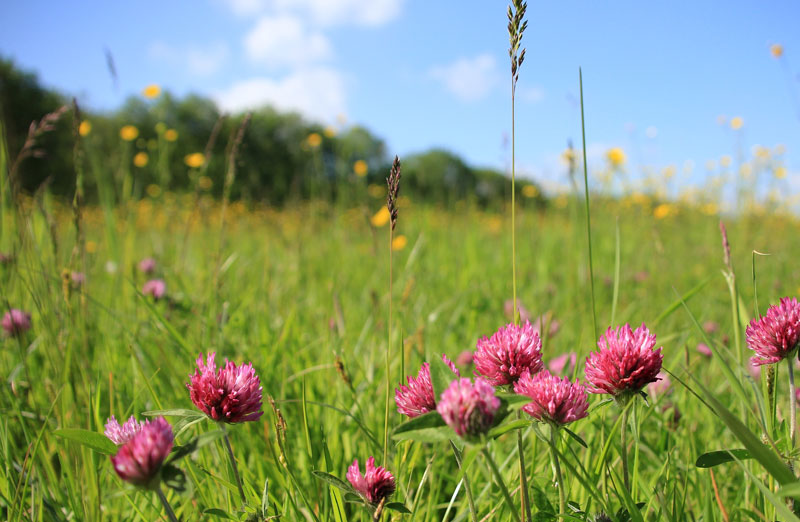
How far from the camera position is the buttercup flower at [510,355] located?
2.02 feet

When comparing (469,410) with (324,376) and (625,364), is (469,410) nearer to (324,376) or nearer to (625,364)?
(625,364)

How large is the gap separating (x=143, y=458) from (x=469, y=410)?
0.97 feet

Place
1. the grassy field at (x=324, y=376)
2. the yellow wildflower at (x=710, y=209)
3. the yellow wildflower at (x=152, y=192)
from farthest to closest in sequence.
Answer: the yellow wildflower at (x=710, y=209) < the yellow wildflower at (x=152, y=192) < the grassy field at (x=324, y=376)

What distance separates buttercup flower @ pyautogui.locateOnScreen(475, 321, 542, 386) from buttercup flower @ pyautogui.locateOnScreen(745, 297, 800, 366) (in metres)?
0.27

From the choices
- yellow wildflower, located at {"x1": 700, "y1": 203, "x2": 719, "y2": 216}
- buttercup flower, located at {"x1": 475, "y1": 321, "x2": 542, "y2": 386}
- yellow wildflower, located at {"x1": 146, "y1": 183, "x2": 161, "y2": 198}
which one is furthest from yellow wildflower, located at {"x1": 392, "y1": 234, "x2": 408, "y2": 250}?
yellow wildflower, located at {"x1": 700, "y1": 203, "x2": 719, "y2": 216}

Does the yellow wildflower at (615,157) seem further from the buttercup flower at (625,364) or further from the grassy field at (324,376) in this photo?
the buttercup flower at (625,364)

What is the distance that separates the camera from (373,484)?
0.60 m

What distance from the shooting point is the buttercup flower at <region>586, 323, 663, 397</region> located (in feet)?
1.82

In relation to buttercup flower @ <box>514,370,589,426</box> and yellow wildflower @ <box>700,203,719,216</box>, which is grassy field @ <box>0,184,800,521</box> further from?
yellow wildflower @ <box>700,203,719,216</box>

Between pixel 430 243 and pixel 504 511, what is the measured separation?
8.83 feet

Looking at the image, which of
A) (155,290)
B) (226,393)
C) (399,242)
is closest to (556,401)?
(226,393)

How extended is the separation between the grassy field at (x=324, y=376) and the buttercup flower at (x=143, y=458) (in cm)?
4

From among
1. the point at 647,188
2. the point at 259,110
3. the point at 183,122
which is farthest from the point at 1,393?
the point at 259,110

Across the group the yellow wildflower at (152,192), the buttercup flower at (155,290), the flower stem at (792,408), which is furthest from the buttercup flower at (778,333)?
the yellow wildflower at (152,192)
